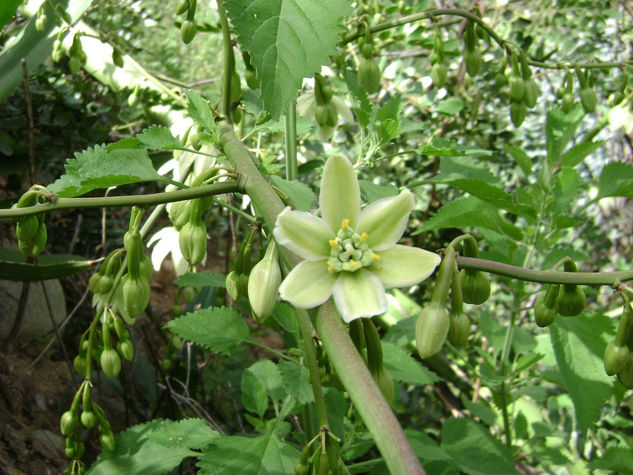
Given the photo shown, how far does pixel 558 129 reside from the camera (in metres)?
1.48

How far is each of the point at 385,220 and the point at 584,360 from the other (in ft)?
2.04

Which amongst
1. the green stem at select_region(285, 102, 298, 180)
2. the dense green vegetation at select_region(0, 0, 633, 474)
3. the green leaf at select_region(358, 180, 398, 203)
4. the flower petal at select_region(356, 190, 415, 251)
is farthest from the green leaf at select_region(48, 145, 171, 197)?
the green leaf at select_region(358, 180, 398, 203)

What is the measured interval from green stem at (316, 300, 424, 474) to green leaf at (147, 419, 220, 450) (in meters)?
0.65

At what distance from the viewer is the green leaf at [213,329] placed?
118 centimetres

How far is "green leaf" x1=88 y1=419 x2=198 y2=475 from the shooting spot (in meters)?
1.16

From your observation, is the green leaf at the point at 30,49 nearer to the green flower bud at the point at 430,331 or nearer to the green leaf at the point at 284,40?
the green leaf at the point at 284,40

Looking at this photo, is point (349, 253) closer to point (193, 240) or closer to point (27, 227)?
point (193, 240)

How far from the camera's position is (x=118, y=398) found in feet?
7.06

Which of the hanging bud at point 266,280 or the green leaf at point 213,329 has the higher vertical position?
the hanging bud at point 266,280

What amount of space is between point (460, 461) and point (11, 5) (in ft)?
4.13

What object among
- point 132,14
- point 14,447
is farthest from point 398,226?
point 132,14

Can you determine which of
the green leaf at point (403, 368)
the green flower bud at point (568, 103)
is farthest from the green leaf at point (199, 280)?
the green flower bud at point (568, 103)

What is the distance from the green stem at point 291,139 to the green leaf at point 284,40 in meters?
0.37

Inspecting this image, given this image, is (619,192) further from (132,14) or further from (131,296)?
(132,14)
